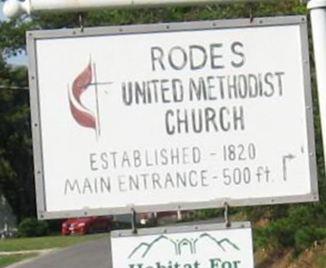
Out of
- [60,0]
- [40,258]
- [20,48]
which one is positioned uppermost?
[20,48]

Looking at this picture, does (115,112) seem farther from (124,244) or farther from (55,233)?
(55,233)

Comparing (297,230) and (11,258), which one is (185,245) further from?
(11,258)

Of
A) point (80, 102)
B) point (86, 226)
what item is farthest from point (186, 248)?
point (86, 226)

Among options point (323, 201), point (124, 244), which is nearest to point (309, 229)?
point (323, 201)

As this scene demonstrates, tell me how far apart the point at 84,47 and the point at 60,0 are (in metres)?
0.23

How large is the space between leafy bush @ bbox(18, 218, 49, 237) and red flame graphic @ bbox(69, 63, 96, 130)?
54460mm

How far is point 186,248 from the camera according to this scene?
454 centimetres

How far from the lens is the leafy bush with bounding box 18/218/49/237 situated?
58.9 meters

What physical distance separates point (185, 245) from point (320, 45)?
99 centimetres

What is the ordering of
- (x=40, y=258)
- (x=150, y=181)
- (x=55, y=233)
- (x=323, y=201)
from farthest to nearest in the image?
(x=55, y=233)
(x=40, y=258)
(x=323, y=201)
(x=150, y=181)

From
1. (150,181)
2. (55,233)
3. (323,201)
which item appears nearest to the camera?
(150,181)

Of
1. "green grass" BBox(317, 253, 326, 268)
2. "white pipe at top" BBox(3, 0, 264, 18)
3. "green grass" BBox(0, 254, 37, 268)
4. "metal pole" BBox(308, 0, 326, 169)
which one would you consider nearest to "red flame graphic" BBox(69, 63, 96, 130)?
"white pipe at top" BBox(3, 0, 264, 18)

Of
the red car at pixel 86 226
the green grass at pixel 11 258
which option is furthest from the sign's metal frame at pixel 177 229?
the red car at pixel 86 226

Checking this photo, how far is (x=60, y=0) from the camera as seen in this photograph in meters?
4.64
